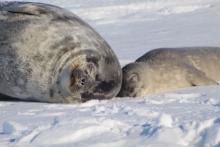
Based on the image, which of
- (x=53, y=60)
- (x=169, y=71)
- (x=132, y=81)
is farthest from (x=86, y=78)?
(x=169, y=71)

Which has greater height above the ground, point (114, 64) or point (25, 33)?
point (25, 33)

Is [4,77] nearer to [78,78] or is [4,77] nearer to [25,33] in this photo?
[25,33]

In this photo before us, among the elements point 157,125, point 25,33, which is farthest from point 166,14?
point 157,125

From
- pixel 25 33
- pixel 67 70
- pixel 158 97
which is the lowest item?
pixel 158 97

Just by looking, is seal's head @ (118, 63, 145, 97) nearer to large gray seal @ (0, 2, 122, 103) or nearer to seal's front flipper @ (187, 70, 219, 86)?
large gray seal @ (0, 2, 122, 103)

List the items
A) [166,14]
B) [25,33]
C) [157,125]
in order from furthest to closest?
1. [166,14]
2. [25,33]
3. [157,125]

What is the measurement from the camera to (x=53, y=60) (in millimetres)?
3789

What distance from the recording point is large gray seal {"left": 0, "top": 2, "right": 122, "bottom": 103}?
375cm

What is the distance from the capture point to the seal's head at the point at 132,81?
425cm

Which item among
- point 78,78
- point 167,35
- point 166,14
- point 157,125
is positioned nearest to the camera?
point 157,125

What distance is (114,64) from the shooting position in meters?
3.95

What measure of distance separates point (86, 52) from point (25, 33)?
470mm

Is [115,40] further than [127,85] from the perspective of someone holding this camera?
Yes

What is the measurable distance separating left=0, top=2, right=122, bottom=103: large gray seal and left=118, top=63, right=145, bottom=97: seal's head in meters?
0.28
